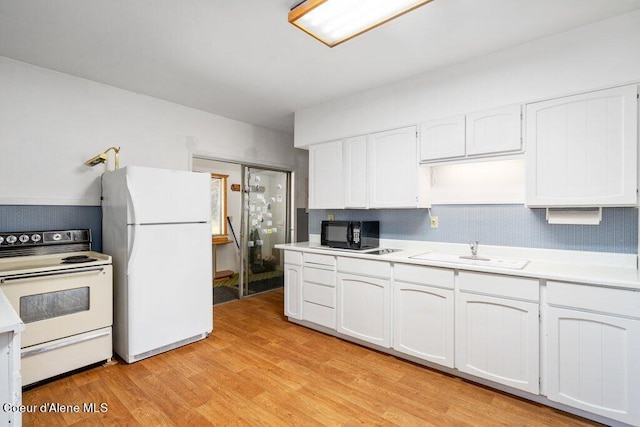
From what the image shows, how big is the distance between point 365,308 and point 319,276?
597 mm

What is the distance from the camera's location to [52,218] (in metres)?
2.79

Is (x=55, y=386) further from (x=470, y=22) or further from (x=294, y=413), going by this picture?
(x=470, y=22)

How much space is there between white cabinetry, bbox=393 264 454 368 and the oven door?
2385 millimetres

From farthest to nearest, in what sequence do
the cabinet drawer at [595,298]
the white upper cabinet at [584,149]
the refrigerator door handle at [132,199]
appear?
the refrigerator door handle at [132,199] < the white upper cabinet at [584,149] < the cabinet drawer at [595,298]

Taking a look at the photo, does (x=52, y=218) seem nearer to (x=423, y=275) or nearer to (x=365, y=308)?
(x=365, y=308)

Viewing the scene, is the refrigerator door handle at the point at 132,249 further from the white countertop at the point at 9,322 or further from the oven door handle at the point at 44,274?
the white countertop at the point at 9,322

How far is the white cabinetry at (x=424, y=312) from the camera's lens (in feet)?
7.77

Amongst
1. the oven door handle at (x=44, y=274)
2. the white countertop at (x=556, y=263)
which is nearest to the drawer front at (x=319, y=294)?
the white countertop at (x=556, y=263)

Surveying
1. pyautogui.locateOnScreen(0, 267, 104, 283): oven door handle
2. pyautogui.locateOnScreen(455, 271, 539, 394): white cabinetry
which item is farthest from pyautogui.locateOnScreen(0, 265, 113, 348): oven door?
pyautogui.locateOnScreen(455, 271, 539, 394): white cabinetry

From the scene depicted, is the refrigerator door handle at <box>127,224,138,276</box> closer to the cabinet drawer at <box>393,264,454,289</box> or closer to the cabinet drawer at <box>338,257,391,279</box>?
the cabinet drawer at <box>338,257,391,279</box>

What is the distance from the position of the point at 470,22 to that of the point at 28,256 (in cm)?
379

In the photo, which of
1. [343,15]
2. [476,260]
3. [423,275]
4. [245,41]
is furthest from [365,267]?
[245,41]

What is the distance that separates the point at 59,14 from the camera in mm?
2020

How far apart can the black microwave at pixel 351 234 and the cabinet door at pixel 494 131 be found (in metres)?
1.18
